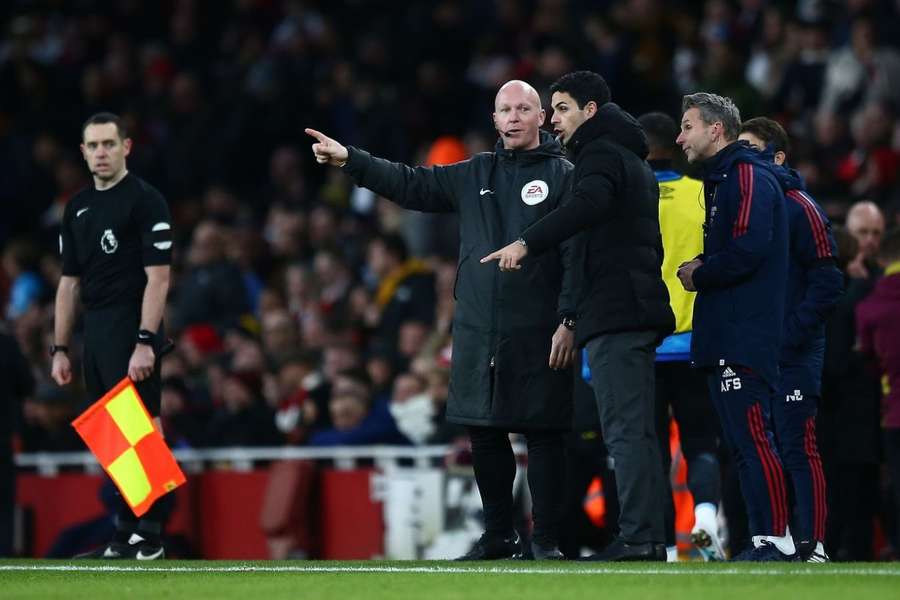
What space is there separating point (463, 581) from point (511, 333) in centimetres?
162

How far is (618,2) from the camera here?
58.9 ft

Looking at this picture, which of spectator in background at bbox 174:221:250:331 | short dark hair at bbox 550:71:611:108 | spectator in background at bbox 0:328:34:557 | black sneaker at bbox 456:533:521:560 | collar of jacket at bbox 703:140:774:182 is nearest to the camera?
collar of jacket at bbox 703:140:774:182

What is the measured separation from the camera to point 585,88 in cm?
832

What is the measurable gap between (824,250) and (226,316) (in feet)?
29.6

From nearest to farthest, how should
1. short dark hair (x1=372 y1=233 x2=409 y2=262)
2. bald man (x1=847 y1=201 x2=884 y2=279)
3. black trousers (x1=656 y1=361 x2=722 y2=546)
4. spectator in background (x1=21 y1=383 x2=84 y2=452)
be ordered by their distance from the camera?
black trousers (x1=656 y1=361 x2=722 y2=546) → bald man (x1=847 y1=201 x2=884 y2=279) → spectator in background (x1=21 y1=383 x2=84 y2=452) → short dark hair (x1=372 y1=233 x2=409 y2=262)

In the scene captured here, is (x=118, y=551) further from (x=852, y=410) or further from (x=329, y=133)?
(x=329, y=133)

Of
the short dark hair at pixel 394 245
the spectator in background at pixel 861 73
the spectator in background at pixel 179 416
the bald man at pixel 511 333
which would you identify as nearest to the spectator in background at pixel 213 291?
the short dark hair at pixel 394 245

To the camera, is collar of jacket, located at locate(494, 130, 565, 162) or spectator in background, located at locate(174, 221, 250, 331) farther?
spectator in background, located at locate(174, 221, 250, 331)

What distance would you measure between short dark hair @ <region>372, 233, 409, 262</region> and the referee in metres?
5.64

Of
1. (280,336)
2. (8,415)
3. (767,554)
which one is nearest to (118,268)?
(8,415)

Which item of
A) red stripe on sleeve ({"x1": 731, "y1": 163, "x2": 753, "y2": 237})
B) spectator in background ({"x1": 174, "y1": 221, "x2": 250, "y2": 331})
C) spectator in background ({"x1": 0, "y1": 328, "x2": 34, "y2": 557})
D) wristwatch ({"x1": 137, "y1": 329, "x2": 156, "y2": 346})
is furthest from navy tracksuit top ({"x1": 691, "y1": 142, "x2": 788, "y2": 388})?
spectator in background ({"x1": 174, "y1": 221, "x2": 250, "y2": 331})

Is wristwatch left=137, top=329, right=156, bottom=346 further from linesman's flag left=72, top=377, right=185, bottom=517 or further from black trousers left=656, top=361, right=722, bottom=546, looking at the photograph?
black trousers left=656, top=361, right=722, bottom=546

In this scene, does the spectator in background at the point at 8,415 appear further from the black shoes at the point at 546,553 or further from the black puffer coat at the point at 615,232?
the black puffer coat at the point at 615,232

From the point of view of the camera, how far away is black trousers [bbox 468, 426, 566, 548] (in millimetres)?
8531
